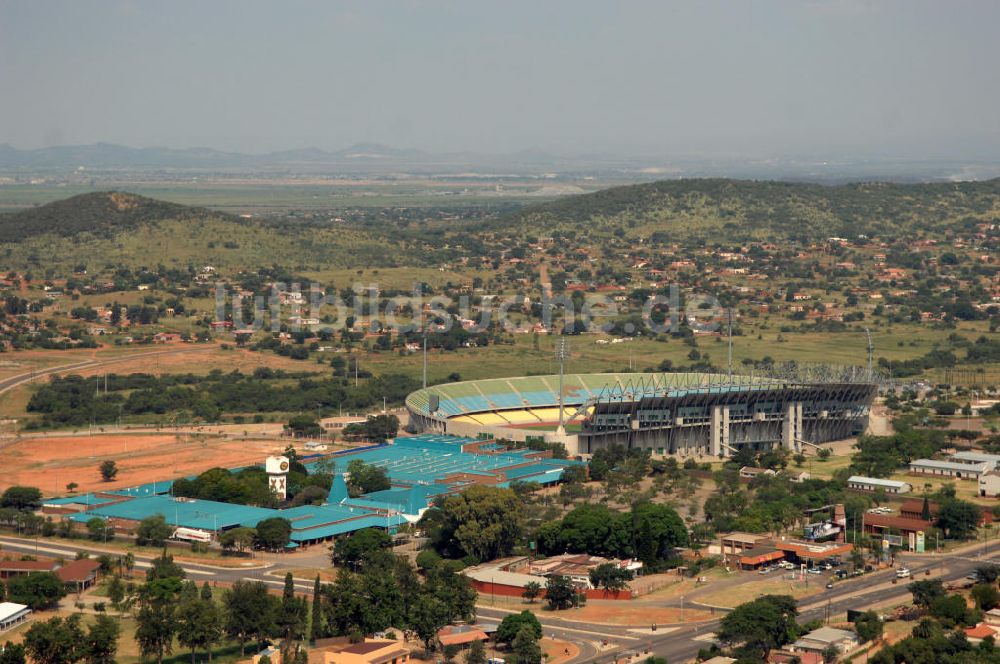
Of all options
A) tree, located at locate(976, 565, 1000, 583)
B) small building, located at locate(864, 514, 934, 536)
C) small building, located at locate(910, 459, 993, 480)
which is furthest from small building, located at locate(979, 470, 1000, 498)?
tree, located at locate(976, 565, 1000, 583)

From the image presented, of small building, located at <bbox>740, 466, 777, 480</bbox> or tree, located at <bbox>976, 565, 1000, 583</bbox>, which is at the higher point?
tree, located at <bbox>976, 565, 1000, 583</bbox>

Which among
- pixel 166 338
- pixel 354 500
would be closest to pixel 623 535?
pixel 354 500

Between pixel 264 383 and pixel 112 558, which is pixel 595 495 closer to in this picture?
pixel 112 558

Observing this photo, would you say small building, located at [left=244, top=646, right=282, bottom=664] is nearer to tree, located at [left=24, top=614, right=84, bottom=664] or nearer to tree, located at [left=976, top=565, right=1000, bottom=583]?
tree, located at [left=24, top=614, right=84, bottom=664]

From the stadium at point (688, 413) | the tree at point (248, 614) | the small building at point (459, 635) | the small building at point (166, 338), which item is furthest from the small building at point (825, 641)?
the small building at point (166, 338)

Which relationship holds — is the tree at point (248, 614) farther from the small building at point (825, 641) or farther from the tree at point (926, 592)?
the tree at point (926, 592)

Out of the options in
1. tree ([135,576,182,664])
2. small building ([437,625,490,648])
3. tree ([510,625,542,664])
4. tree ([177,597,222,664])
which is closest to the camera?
tree ([510,625,542,664])

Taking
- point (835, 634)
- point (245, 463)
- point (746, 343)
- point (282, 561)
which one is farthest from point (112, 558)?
point (746, 343)
